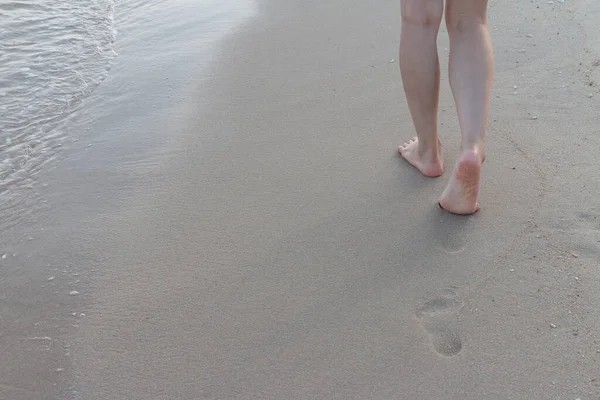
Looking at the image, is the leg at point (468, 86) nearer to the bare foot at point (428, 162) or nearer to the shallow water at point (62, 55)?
the bare foot at point (428, 162)

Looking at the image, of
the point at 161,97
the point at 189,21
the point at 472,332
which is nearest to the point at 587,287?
the point at 472,332

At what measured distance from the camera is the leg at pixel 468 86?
6.35 feet

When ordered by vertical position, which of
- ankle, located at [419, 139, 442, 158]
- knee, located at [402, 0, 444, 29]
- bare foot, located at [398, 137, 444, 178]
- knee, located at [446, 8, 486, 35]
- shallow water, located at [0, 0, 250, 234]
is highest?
knee, located at [402, 0, 444, 29]

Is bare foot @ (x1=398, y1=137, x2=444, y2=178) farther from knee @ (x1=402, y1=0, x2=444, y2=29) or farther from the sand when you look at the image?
knee @ (x1=402, y1=0, x2=444, y2=29)

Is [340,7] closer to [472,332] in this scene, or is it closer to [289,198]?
[289,198]

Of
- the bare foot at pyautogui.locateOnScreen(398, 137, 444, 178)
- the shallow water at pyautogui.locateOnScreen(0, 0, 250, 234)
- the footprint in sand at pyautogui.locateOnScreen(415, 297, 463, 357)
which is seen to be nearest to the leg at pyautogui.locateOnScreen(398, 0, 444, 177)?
the bare foot at pyautogui.locateOnScreen(398, 137, 444, 178)

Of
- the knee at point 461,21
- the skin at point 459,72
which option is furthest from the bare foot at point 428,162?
the knee at point 461,21

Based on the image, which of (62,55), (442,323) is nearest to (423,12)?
(442,323)

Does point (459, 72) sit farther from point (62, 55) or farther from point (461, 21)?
point (62, 55)

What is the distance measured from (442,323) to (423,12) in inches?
37.5

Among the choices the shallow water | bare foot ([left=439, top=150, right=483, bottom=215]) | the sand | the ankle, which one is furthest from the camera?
the shallow water

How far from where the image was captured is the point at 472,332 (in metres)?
1.56

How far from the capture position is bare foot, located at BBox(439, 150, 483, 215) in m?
1.90

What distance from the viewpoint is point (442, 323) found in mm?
1595
